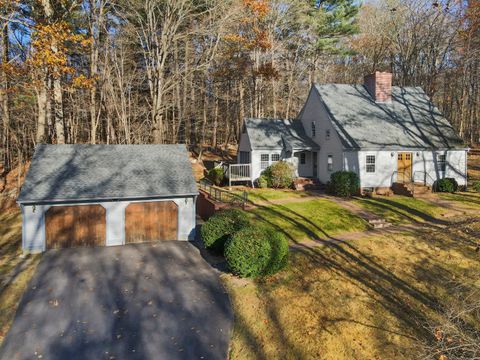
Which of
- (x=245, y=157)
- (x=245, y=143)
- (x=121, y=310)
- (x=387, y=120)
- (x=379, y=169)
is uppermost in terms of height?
(x=387, y=120)

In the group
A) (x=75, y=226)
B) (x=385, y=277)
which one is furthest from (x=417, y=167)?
(x=75, y=226)

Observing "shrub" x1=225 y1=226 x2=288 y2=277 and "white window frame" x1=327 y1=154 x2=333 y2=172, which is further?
"white window frame" x1=327 y1=154 x2=333 y2=172

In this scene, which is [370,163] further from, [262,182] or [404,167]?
[262,182]

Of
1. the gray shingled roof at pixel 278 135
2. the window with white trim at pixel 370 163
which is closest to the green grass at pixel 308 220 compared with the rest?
the window with white trim at pixel 370 163

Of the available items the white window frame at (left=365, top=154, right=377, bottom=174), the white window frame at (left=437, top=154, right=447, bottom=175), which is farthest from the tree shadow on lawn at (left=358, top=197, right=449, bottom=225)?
the white window frame at (left=437, top=154, right=447, bottom=175)

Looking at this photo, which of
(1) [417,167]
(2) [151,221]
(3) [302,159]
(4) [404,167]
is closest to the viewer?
(2) [151,221]

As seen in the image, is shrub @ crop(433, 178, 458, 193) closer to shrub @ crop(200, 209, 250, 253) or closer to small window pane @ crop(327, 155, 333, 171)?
small window pane @ crop(327, 155, 333, 171)

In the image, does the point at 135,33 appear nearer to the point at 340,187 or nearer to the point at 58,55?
the point at 58,55

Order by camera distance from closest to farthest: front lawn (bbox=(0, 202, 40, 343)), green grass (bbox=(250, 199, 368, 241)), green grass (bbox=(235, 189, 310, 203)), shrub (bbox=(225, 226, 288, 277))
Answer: front lawn (bbox=(0, 202, 40, 343)), shrub (bbox=(225, 226, 288, 277)), green grass (bbox=(250, 199, 368, 241)), green grass (bbox=(235, 189, 310, 203))
